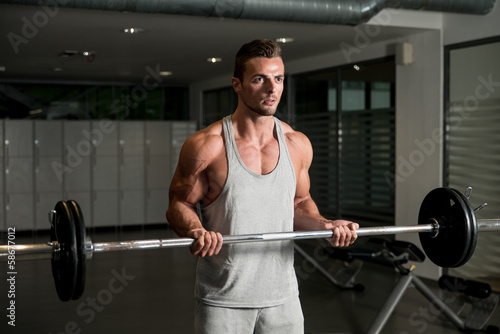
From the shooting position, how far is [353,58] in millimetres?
6559

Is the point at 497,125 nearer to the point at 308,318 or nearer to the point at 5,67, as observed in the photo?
the point at 308,318

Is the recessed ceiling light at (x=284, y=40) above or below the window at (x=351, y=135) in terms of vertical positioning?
above

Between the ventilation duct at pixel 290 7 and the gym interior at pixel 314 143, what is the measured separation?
1cm

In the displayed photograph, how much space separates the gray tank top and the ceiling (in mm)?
3072

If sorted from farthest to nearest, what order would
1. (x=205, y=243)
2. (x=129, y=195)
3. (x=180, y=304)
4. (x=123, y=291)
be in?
(x=129, y=195)
(x=123, y=291)
(x=180, y=304)
(x=205, y=243)

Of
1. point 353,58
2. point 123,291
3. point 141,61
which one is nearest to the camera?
point 123,291

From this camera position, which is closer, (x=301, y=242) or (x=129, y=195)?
(x=301, y=242)

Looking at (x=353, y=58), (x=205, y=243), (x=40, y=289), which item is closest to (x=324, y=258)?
(x=353, y=58)

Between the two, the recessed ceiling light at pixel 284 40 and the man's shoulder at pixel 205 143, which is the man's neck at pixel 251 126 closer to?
the man's shoulder at pixel 205 143

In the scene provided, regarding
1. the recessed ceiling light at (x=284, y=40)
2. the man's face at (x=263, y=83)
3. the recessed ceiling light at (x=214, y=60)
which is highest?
the recessed ceiling light at (x=214, y=60)

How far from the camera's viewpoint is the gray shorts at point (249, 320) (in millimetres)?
1992

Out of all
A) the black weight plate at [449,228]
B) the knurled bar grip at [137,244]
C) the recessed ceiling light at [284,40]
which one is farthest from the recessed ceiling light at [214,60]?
the knurled bar grip at [137,244]

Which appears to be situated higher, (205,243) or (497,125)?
(497,125)

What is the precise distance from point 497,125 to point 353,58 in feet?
6.59
